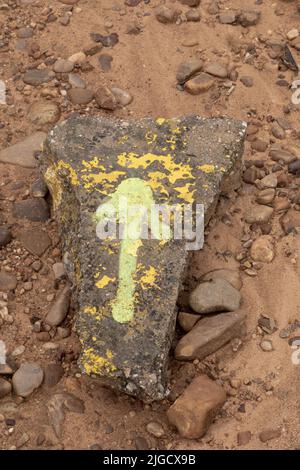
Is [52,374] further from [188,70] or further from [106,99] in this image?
[188,70]

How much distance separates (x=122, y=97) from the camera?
14.0 ft

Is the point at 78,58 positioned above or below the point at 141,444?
above

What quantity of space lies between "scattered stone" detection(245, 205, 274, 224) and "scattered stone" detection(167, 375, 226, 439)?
96cm

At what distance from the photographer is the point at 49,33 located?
4629mm

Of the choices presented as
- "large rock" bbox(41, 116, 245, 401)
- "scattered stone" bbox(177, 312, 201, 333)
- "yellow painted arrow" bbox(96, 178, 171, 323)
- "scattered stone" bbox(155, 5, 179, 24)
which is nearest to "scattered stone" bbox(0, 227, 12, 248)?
"large rock" bbox(41, 116, 245, 401)

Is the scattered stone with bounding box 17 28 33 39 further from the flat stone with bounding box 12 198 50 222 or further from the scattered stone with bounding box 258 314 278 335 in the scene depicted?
the scattered stone with bounding box 258 314 278 335

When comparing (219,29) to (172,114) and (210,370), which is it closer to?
(172,114)

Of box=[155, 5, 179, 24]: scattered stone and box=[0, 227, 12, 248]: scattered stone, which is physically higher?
box=[155, 5, 179, 24]: scattered stone

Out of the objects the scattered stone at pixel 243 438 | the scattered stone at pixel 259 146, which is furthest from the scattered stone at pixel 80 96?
the scattered stone at pixel 243 438

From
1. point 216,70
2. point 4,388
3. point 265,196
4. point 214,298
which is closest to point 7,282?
point 4,388

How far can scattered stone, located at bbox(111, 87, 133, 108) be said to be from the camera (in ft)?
14.0

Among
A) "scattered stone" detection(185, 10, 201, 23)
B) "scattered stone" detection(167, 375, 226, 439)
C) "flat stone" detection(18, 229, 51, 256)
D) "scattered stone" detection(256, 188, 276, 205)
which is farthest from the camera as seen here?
"scattered stone" detection(185, 10, 201, 23)

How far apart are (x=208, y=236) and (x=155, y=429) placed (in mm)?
1025

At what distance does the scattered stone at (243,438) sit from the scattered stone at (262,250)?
87cm
